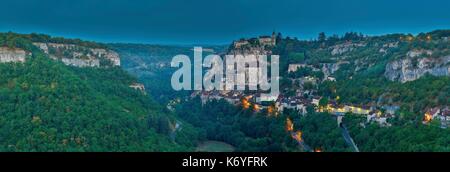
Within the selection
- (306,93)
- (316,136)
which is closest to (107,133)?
(316,136)

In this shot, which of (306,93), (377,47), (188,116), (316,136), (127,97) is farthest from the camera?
(377,47)

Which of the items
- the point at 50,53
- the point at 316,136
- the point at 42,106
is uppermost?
the point at 50,53

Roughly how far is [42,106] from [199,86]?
49.0 m

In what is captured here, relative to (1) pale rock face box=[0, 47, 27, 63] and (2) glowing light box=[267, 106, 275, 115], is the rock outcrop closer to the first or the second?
(2) glowing light box=[267, 106, 275, 115]

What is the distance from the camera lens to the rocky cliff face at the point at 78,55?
46.4 meters

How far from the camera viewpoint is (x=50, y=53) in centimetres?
4600

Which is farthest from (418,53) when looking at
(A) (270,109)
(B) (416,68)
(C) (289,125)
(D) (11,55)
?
(D) (11,55)

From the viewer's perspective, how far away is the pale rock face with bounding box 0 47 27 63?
36.4m

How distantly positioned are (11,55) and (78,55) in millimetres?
12566

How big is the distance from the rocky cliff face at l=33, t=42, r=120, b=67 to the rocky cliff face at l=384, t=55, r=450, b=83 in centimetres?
2714

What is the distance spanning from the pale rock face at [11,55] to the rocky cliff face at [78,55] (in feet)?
23.0

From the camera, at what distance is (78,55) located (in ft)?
162

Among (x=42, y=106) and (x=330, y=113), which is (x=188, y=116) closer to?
(x=330, y=113)

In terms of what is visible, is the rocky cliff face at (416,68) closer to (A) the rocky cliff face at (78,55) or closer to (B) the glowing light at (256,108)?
(B) the glowing light at (256,108)
